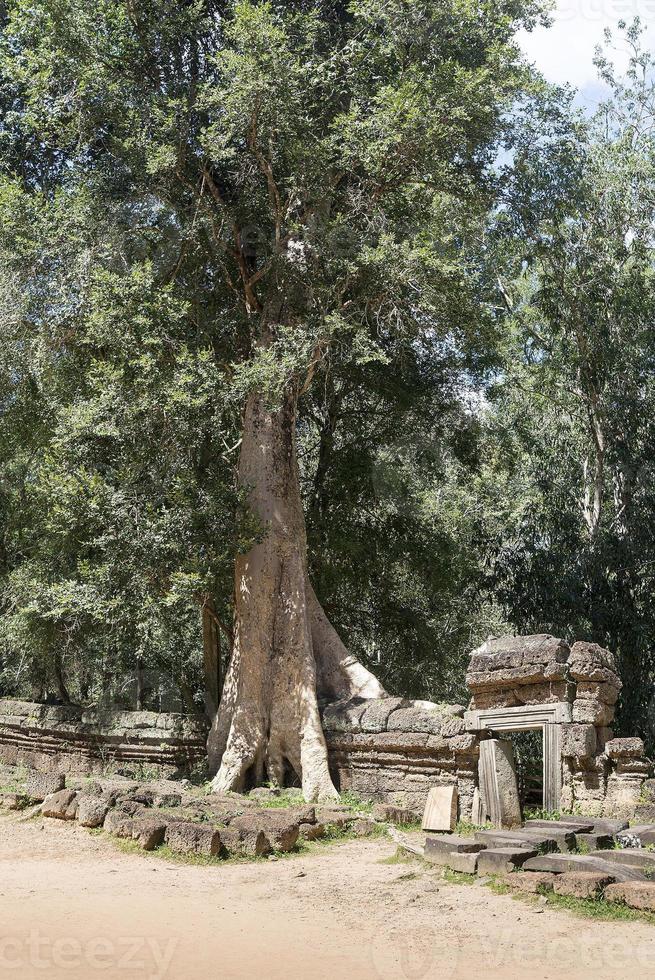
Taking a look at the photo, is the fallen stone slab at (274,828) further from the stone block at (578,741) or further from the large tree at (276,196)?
the stone block at (578,741)

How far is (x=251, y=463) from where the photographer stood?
1298 centimetres

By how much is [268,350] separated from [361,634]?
21.9ft

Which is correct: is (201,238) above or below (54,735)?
above

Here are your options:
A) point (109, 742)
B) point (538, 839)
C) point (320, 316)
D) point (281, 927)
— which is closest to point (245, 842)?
point (281, 927)

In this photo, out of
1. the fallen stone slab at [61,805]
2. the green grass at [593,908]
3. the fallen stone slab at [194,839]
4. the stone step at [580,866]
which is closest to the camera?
the green grass at [593,908]

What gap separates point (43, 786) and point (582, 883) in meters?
6.00

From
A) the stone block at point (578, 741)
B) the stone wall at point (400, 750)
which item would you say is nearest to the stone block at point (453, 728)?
the stone wall at point (400, 750)

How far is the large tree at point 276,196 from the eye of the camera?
11742mm

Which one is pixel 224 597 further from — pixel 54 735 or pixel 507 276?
pixel 507 276

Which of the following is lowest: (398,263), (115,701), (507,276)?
(115,701)

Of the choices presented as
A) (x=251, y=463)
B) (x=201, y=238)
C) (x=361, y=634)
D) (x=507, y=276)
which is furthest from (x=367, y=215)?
(x=361, y=634)

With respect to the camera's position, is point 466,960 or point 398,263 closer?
point 466,960

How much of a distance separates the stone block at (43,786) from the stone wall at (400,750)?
134 inches

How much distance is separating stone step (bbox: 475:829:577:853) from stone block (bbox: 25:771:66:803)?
4.62 m
